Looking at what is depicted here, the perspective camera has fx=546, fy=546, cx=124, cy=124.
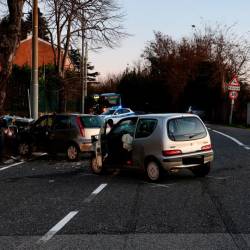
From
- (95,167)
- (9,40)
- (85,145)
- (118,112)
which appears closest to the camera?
(95,167)

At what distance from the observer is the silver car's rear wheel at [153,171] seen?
11.9m

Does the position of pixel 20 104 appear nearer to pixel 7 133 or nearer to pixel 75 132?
pixel 7 133

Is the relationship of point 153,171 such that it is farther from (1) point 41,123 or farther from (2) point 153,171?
(1) point 41,123

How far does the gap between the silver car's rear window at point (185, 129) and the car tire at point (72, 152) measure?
5774mm

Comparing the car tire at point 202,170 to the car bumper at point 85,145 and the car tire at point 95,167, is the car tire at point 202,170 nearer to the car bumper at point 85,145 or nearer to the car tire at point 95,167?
the car tire at point 95,167

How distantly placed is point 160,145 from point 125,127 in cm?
161

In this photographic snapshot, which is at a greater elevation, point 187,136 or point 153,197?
point 187,136

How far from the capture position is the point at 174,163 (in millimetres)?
11844

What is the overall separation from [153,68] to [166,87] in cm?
602

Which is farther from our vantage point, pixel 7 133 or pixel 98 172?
pixel 7 133

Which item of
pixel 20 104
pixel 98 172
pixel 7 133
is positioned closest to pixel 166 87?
pixel 20 104

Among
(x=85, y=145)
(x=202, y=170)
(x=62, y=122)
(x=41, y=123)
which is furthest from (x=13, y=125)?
(x=202, y=170)

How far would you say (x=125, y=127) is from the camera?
43.5ft

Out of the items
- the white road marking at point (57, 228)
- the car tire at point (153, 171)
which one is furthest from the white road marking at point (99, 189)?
the white road marking at point (57, 228)
